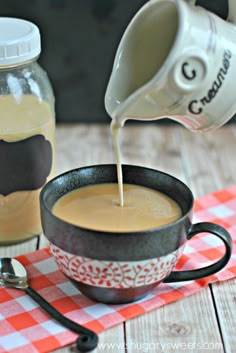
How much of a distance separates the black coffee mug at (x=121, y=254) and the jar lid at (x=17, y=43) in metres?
0.20

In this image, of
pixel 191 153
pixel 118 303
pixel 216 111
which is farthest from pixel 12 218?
pixel 191 153

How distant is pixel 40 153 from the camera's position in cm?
116

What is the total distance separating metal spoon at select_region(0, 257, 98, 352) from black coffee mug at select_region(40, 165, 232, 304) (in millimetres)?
51

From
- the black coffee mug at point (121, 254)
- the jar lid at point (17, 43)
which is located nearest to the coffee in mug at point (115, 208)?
the black coffee mug at point (121, 254)

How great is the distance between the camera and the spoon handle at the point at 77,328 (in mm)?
922

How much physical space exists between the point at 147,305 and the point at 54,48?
811mm

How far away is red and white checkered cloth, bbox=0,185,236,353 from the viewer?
3.07 ft

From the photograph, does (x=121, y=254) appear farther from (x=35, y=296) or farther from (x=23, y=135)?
(x=23, y=135)

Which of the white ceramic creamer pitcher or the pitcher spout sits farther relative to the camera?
the pitcher spout

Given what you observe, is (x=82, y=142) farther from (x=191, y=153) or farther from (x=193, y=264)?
(x=193, y=264)

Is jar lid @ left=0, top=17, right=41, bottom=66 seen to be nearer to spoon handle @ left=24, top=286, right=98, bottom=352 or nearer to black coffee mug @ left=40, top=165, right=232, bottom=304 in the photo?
black coffee mug @ left=40, top=165, right=232, bottom=304

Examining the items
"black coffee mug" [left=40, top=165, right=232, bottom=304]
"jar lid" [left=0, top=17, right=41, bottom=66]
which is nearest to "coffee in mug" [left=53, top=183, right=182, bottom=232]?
"black coffee mug" [left=40, top=165, right=232, bottom=304]

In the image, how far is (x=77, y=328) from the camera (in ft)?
3.10

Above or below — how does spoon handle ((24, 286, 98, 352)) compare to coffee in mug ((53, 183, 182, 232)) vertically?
below
